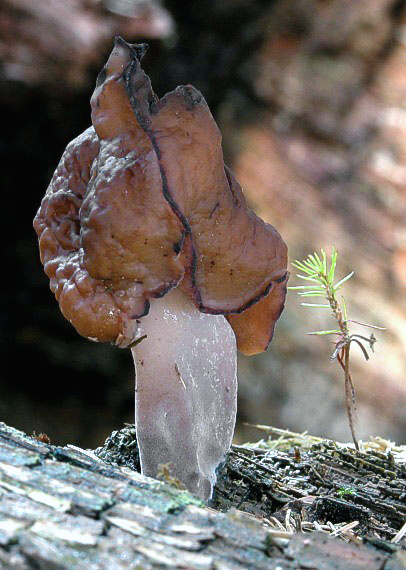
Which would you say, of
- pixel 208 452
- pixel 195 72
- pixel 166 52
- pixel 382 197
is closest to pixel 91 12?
pixel 166 52

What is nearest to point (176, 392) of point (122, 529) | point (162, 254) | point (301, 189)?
point (162, 254)

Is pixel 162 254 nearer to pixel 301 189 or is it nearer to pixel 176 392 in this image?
pixel 176 392

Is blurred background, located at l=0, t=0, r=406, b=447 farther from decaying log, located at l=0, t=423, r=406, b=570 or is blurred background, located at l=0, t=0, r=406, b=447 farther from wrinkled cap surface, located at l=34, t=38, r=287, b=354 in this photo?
decaying log, located at l=0, t=423, r=406, b=570

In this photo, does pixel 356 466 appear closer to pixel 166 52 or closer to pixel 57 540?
pixel 57 540

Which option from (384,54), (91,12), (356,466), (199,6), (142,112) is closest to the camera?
(142,112)

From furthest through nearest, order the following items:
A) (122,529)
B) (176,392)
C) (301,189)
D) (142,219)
Answer: (301,189), (176,392), (142,219), (122,529)

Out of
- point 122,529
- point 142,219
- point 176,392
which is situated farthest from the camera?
point 176,392
